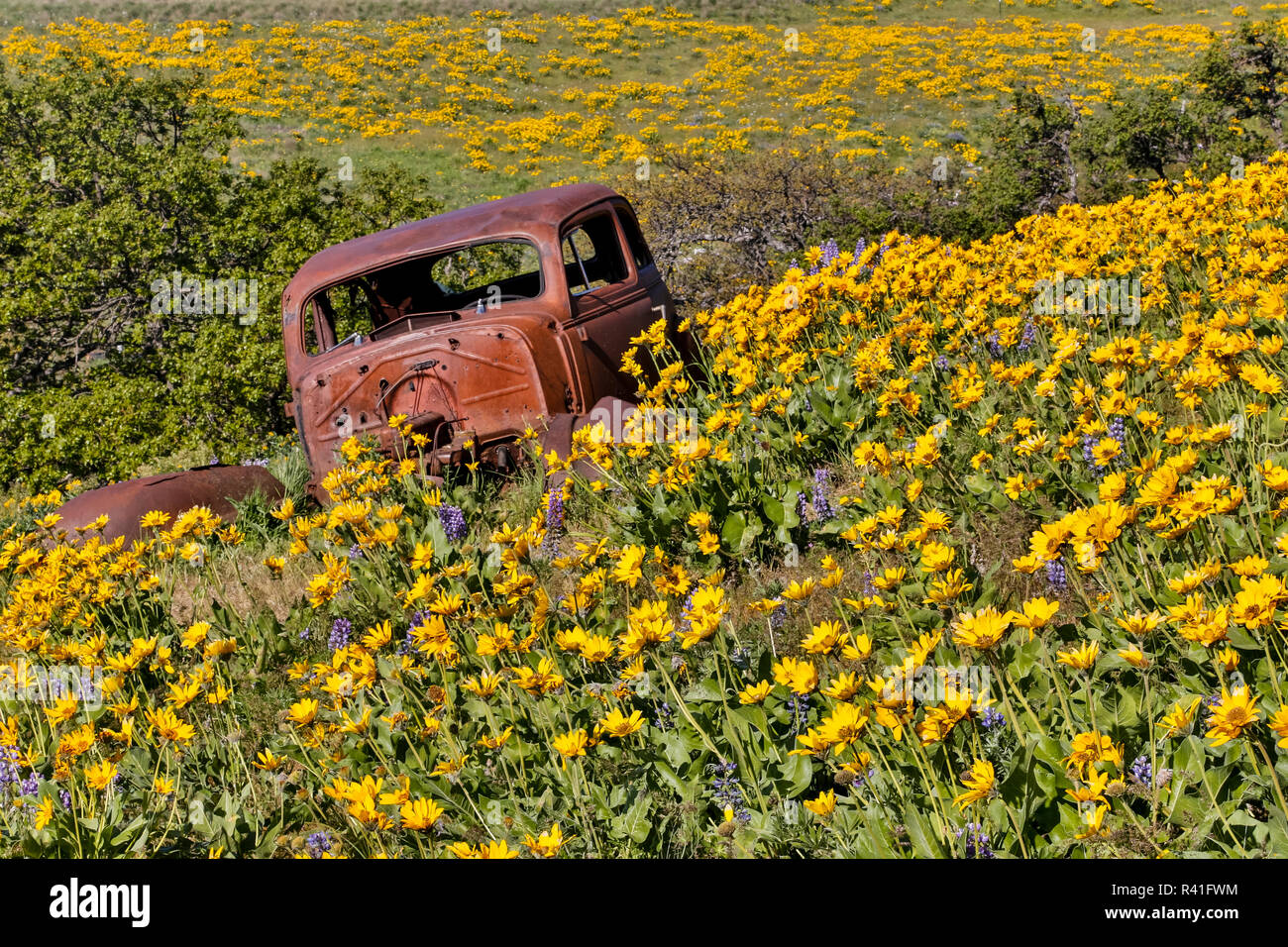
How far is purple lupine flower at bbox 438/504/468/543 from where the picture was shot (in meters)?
5.12

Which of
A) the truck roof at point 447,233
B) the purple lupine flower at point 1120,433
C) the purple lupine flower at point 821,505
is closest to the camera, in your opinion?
the purple lupine flower at point 1120,433

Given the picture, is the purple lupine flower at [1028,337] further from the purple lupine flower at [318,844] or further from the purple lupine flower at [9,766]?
the purple lupine flower at [9,766]

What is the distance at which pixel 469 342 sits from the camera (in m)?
6.84

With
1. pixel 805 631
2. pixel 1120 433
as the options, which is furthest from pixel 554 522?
pixel 1120 433

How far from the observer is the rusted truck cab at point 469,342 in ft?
22.2

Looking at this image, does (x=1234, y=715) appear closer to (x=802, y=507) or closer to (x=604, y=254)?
(x=802, y=507)

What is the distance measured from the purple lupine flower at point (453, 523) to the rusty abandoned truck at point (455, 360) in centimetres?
104

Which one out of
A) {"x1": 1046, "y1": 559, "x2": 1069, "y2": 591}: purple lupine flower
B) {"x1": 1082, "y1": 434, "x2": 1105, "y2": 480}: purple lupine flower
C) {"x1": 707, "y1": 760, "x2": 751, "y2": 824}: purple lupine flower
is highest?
{"x1": 1082, "y1": 434, "x2": 1105, "y2": 480}: purple lupine flower

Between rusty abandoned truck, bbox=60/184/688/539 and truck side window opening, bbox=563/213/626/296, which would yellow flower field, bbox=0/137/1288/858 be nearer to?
rusty abandoned truck, bbox=60/184/688/539

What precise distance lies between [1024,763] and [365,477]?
314 cm

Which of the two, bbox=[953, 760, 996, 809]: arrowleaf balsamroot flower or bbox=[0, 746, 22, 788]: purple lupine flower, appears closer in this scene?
bbox=[953, 760, 996, 809]: arrowleaf balsamroot flower

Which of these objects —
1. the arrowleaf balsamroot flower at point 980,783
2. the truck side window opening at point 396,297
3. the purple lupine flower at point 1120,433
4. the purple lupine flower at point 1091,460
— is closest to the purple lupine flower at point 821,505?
the purple lupine flower at point 1091,460

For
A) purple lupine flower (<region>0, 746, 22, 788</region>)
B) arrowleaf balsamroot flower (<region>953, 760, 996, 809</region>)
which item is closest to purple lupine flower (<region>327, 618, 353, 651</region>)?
purple lupine flower (<region>0, 746, 22, 788</region>)

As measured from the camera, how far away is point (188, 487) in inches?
280
